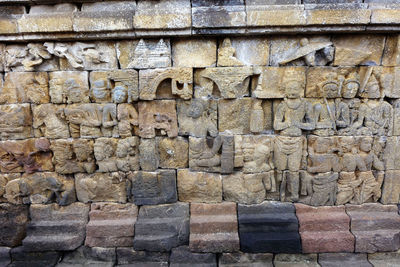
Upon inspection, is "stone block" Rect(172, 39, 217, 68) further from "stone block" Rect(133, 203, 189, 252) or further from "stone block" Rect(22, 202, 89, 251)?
"stone block" Rect(22, 202, 89, 251)

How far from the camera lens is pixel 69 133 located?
145 inches

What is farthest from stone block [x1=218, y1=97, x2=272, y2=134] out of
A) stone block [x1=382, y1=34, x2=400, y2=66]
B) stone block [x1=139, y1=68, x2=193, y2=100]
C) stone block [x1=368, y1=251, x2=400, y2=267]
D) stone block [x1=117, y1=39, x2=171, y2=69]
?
stone block [x1=368, y1=251, x2=400, y2=267]

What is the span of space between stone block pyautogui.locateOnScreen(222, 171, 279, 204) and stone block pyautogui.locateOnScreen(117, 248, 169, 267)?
1.22m

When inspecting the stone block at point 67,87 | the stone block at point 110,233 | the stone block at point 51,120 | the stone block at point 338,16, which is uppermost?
the stone block at point 338,16

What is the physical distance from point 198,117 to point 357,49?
2241 millimetres

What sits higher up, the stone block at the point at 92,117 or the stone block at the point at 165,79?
the stone block at the point at 165,79

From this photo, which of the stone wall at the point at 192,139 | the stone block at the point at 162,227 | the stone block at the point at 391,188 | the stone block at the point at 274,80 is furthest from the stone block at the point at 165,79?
the stone block at the point at 391,188

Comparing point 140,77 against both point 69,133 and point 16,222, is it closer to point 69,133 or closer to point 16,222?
point 69,133

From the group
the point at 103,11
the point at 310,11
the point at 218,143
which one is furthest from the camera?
the point at 218,143

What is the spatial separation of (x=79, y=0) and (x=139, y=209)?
9.45ft

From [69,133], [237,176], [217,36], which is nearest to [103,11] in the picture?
[217,36]

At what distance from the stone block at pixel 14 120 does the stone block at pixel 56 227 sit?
1051 millimetres

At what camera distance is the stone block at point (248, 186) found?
367 centimetres

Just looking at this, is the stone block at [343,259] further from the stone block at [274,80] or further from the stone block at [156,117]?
the stone block at [156,117]
